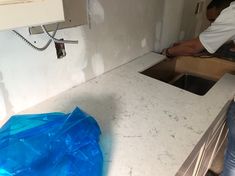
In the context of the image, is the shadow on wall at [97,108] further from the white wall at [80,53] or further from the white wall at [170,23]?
the white wall at [170,23]

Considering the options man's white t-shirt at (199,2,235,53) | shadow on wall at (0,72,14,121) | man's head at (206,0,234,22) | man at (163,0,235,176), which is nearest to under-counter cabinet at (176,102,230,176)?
man at (163,0,235,176)

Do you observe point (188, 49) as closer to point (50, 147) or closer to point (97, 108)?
point (97, 108)

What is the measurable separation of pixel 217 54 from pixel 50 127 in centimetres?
146

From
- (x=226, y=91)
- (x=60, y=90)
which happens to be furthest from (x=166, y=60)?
(x=60, y=90)

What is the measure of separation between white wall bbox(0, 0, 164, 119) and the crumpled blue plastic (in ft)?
0.84

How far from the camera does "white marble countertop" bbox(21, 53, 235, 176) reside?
2.40 feet

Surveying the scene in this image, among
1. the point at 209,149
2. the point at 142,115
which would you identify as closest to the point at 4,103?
the point at 142,115

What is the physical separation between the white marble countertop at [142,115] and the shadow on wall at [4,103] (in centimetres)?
9

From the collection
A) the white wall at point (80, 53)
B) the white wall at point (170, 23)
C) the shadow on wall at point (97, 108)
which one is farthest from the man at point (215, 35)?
the shadow on wall at point (97, 108)

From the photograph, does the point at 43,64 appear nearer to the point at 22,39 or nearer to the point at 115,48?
the point at 22,39

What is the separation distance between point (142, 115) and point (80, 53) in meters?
0.49

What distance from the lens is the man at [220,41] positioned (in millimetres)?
1293

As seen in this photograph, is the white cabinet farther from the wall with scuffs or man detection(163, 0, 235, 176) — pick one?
the wall with scuffs

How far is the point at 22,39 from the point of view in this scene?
0.86 m
